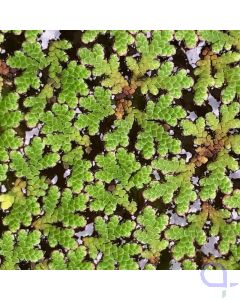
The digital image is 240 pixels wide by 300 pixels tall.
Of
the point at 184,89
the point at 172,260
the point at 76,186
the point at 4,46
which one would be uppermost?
the point at 4,46

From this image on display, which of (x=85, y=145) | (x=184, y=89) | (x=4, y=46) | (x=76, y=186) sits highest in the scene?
(x=4, y=46)

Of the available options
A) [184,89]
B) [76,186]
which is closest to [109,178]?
[76,186]

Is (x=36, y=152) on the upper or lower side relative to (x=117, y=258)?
upper

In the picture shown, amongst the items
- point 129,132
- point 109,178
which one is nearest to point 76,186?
point 109,178

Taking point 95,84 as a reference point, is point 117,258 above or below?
below

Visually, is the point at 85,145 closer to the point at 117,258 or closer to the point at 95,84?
the point at 95,84

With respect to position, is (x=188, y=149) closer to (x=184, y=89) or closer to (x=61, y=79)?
(x=184, y=89)
